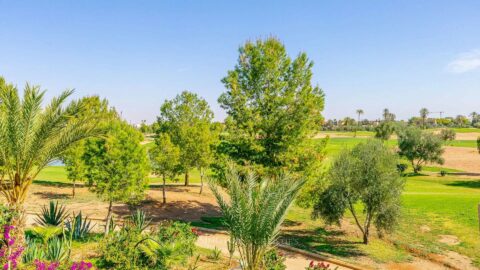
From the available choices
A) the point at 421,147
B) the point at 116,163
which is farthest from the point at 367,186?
the point at 421,147

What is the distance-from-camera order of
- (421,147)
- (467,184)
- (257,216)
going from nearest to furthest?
(257,216) → (467,184) → (421,147)

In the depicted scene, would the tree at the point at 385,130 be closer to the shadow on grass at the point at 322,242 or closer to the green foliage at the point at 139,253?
the shadow on grass at the point at 322,242

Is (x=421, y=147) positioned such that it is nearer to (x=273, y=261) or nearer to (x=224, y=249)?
(x=224, y=249)

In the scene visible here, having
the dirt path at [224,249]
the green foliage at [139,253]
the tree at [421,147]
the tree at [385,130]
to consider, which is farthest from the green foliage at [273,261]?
the tree at [385,130]

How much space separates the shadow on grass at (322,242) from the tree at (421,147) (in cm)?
4206

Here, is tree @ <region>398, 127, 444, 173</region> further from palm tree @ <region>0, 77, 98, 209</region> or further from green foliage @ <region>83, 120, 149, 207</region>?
palm tree @ <region>0, 77, 98, 209</region>

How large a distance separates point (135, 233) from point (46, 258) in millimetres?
3090

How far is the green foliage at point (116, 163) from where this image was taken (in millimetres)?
15809

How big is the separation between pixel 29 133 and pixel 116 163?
5.44m

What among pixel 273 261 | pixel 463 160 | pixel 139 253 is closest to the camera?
pixel 139 253

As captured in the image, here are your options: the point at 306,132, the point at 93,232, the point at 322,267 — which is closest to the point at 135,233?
the point at 93,232

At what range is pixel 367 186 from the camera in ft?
61.9

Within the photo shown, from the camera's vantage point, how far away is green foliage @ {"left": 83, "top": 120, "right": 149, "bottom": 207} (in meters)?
15.8

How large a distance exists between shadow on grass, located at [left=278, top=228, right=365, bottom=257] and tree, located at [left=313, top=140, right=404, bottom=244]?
144 cm
